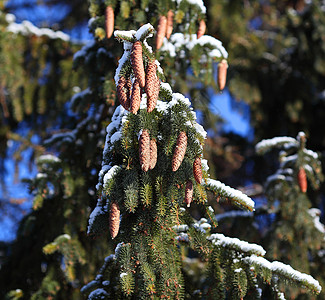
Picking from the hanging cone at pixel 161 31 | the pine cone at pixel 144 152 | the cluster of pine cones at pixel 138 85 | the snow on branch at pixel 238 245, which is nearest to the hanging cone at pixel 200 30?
the hanging cone at pixel 161 31

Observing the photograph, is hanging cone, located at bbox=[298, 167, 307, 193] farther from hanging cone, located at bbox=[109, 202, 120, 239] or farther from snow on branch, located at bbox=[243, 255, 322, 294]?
hanging cone, located at bbox=[109, 202, 120, 239]

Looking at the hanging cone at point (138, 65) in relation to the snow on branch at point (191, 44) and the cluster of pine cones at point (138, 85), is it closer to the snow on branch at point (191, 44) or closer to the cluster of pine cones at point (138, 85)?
the cluster of pine cones at point (138, 85)

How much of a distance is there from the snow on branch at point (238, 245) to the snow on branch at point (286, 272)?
0.03 meters

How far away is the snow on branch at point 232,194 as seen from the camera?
1.95m

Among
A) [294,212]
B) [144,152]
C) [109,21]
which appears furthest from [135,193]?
Answer: [294,212]

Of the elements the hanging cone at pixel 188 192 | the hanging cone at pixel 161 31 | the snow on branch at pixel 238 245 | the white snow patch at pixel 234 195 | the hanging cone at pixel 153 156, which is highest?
the hanging cone at pixel 161 31

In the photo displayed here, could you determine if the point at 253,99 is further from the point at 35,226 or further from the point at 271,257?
the point at 35,226

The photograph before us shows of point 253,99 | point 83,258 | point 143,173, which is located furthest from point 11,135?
point 143,173

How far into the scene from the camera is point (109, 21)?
2393mm

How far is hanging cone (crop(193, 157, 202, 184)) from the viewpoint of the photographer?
167 cm

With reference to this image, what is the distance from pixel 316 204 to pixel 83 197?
112 inches

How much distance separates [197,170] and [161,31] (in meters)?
0.95

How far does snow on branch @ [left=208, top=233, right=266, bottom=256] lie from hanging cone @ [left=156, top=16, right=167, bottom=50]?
107 centimetres

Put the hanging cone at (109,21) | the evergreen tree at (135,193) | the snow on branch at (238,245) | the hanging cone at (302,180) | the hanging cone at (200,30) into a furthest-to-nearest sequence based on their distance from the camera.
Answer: the hanging cone at (302,180)
the hanging cone at (200,30)
the hanging cone at (109,21)
the snow on branch at (238,245)
the evergreen tree at (135,193)
